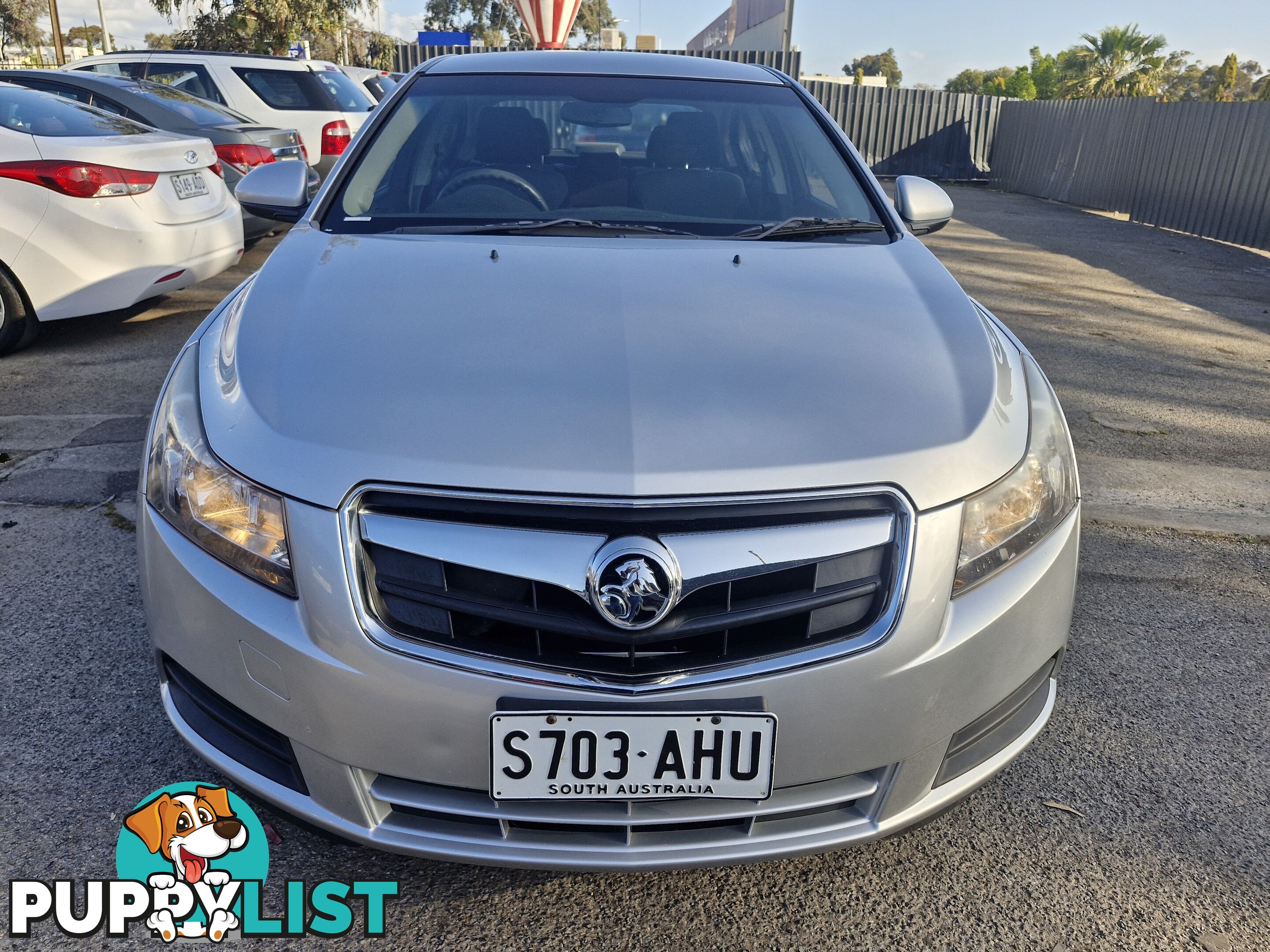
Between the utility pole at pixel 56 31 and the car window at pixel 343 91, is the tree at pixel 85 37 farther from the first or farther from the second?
the car window at pixel 343 91

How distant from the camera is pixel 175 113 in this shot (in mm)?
6977

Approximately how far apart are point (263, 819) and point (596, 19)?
102 m

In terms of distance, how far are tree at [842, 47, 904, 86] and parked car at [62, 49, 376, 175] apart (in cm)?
13171

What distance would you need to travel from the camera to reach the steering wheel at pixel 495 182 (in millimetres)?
2660

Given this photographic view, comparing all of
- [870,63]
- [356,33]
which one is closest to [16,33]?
[356,33]

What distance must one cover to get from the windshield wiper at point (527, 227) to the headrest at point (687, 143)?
0.35 metres

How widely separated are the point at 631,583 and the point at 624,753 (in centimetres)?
25

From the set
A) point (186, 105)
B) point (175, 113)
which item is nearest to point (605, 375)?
point (175, 113)

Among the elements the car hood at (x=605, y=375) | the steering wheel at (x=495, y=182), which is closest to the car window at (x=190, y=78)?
the steering wheel at (x=495, y=182)

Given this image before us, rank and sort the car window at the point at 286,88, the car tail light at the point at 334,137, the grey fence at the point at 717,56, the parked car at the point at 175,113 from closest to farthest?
the parked car at the point at 175,113, the car tail light at the point at 334,137, the car window at the point at 286,88, the grey fence at the point at 717,56

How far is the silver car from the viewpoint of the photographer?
4.73 feet

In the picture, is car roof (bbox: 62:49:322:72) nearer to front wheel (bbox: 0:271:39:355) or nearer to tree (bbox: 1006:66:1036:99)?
front wheel (bbox: 0:271:39:355)

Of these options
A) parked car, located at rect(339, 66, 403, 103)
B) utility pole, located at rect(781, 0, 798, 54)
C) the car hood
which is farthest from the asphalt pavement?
utility pole, located at rect(781, 0, 798, 54)

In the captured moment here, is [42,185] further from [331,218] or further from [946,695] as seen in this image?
[946,695]
